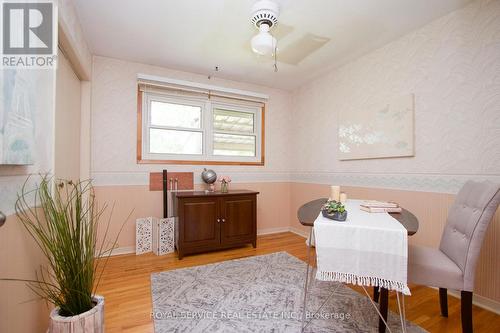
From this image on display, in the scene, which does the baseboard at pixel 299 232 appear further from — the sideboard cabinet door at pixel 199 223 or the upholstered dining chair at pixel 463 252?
the upholstered dining chair at pixel 463 252

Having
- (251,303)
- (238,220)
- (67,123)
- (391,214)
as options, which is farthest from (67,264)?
(238,220)

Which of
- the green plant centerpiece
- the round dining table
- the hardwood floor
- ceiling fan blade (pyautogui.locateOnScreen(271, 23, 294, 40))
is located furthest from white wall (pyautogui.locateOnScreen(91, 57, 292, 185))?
the green plant centerpiece

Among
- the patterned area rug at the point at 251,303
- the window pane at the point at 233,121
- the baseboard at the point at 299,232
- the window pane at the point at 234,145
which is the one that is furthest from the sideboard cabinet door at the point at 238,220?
the window pane at the point at 233,121

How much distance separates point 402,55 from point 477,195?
5.39ft

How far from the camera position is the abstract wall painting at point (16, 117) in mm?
877

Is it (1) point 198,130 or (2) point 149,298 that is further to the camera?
(1) point 198,130

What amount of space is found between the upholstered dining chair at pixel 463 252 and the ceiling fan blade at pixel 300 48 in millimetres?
1867

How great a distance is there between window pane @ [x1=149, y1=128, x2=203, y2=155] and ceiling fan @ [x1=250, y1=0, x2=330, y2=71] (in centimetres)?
154

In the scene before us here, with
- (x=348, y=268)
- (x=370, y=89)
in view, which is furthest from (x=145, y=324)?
(x=370, y=89)

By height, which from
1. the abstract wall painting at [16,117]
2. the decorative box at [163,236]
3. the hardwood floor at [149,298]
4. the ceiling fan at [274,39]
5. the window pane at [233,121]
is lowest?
the hardwood floor at [149,298]

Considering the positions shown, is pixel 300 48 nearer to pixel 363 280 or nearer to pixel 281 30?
pixel 281 30

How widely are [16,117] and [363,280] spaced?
1.78 m

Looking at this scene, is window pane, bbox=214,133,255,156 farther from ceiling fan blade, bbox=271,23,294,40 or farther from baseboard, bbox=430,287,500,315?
baseboard, bbox=430,287,500,315

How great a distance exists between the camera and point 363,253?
1238 millimetres
